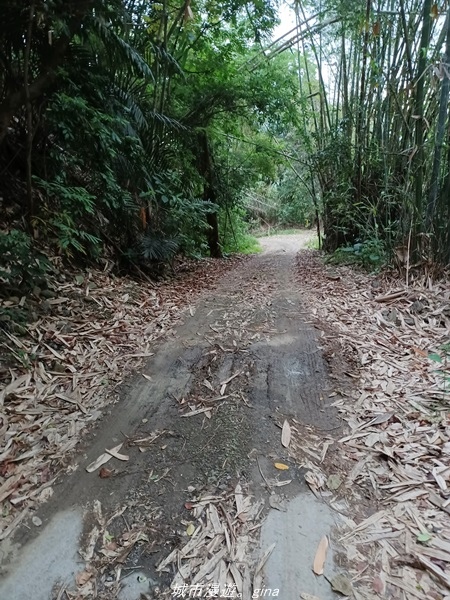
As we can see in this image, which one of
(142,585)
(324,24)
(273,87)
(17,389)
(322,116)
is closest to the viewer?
(142,585)

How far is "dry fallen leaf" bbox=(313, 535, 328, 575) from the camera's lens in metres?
1.13

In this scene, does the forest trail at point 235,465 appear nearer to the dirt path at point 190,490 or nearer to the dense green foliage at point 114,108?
the dirt path at point 190,490

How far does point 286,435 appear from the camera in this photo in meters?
1.72

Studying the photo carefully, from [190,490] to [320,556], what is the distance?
0.53m

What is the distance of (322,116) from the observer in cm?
730

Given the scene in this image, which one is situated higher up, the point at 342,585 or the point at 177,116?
the point at 177,116

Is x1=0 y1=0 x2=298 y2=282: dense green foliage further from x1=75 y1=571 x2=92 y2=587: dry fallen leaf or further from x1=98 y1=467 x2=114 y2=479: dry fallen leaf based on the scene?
x1=75 y1=571 x2=92 y2=587: dry fallen leaf

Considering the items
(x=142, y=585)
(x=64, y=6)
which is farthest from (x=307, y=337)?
(x=64, y=6)

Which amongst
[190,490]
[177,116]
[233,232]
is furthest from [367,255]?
[233,232]

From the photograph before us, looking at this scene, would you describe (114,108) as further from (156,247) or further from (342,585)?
(342,585)

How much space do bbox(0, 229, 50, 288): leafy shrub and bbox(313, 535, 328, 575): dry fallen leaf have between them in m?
2.32

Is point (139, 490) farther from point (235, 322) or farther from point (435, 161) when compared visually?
point (435, 161)

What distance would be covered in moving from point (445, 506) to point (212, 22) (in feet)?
20.7

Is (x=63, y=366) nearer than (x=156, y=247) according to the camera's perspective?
Yes
